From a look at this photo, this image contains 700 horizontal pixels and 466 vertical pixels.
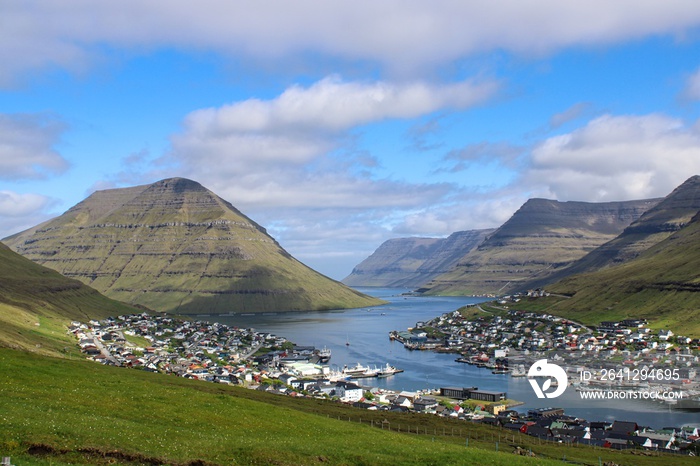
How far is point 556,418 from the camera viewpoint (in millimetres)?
95000

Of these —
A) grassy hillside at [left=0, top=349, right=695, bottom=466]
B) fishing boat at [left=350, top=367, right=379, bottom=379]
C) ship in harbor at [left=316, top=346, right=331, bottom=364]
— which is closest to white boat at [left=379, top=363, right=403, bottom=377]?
fishing boat at [left=350, top=367, right=379, bottom=379]

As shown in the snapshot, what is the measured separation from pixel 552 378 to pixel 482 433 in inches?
2990

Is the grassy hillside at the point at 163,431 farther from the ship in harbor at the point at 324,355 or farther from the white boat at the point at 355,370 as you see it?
the ship in harbor at the point at 324,355

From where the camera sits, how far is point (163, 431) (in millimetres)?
37750

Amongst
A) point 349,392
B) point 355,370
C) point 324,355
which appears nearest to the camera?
point 349,392

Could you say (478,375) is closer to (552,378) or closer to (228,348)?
(552,378)

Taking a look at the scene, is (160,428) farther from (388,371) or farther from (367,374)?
(388,371)

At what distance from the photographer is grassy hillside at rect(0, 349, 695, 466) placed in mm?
30344

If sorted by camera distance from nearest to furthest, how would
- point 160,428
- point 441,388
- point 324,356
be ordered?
point 160,428 → point 441,388 → point 324,356

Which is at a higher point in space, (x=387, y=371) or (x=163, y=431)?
(x=163, y=431)

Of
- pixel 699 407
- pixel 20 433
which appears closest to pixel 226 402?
pixel 20 433

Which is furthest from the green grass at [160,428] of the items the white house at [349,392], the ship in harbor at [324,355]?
the ship in harbor at [324,355]

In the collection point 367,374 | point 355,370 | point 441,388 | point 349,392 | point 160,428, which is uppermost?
point 160,428

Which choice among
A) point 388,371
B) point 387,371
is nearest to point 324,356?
point 387,371
